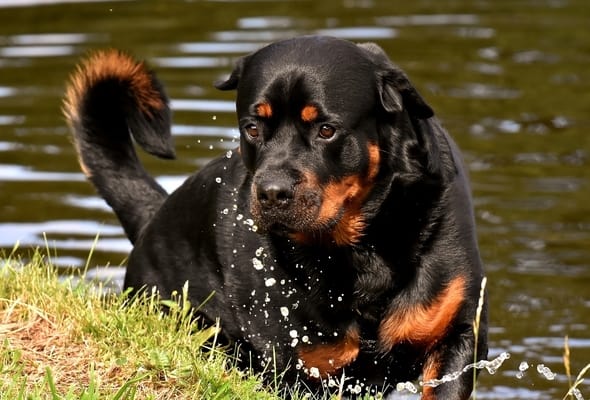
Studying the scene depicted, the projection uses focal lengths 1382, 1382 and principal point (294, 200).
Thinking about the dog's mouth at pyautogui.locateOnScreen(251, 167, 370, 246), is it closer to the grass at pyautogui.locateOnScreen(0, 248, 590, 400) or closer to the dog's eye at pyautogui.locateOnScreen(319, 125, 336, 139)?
the dog's eye at pyautogui.locateOnScreen(319, 125, 336, 139)

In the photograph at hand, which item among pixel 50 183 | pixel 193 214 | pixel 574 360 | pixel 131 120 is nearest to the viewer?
pixel 193 214

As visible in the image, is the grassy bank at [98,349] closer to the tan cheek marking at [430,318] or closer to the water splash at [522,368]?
the tan cheek marking at [430,318]

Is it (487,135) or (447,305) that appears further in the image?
(487,135)

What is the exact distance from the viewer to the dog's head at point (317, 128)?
5.46 meters

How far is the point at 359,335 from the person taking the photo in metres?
5.86

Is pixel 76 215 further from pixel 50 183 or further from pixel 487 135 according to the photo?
pixel 487 135

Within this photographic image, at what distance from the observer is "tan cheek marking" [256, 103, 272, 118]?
561 centimetres

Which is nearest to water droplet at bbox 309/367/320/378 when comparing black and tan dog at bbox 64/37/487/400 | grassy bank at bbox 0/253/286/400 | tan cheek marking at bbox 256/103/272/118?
black and tan dog at bbox 64/37/487/400

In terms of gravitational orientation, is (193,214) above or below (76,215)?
above

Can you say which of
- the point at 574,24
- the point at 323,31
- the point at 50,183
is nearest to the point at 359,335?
the point at 50,183

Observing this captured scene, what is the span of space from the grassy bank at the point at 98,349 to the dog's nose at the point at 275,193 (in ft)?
2.29

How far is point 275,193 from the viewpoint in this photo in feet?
17.7

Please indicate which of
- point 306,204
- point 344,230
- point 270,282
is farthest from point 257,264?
point 306,204

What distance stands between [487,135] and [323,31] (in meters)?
3.72
